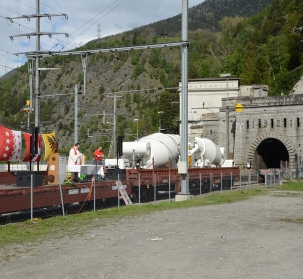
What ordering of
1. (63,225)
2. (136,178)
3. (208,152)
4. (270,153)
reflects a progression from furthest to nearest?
(270,153) → (208,152) → (136,178) → (63,225)

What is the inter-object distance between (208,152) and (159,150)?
28.6ft

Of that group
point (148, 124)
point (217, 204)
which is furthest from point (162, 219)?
point (148, 124)

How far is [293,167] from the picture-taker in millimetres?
63562

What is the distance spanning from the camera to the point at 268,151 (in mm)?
72250

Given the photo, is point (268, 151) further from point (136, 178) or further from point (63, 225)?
point (63, 225)

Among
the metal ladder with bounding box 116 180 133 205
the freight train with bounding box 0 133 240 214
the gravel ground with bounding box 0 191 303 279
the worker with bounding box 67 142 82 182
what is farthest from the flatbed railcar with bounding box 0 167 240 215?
the gravel ground with bounding box 0 191 303 279

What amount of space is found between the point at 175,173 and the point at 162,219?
52.6 feet

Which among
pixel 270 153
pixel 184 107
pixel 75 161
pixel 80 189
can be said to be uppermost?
pixel 184 107

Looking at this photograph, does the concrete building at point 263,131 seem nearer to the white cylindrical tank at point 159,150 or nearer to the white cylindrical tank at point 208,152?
the white cylindrical tank at point 208,152

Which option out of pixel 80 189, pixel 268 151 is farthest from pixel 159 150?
pixel 268 151

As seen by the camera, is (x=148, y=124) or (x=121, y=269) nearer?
(x=121, y=269)

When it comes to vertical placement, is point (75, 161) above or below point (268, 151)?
below

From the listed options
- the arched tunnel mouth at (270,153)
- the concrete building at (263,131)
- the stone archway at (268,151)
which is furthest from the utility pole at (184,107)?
the arched tunnel mouth at (270,153)

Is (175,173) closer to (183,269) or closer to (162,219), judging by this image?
(162,219)
